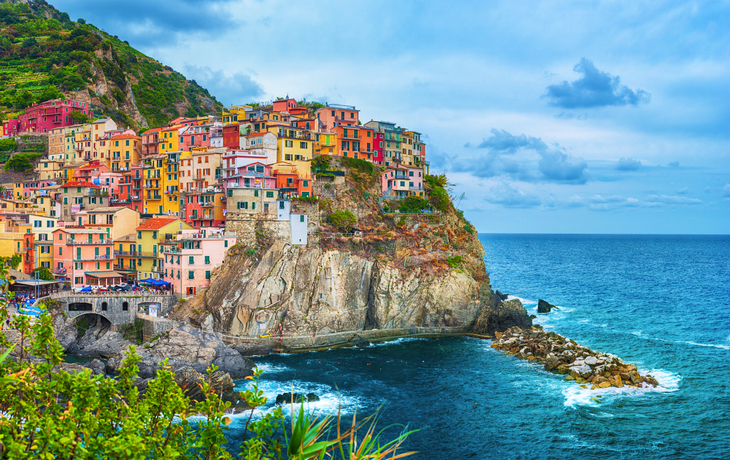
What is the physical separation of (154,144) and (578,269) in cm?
11521

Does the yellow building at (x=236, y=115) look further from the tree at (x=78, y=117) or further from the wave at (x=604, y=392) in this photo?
the wave at (x=604, y=392)

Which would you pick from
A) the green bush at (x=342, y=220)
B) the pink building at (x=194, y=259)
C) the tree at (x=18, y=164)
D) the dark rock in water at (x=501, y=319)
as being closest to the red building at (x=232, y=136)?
the pink building at (x=194, y=259)

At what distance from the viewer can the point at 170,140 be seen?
9669 cm

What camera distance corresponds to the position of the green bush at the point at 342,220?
77312mm

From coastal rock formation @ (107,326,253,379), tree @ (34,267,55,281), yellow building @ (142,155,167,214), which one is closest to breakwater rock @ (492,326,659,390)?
coastal rock formation @ (107,326,253,379)

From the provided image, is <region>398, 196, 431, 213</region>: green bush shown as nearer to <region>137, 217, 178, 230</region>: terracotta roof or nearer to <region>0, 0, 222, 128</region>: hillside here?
<region>137, 217, 178, 230</region>: terracotta roof

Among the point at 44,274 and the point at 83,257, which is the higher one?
the point at 83,257

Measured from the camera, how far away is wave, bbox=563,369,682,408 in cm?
4759

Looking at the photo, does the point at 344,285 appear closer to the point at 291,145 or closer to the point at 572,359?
the point at 291,145

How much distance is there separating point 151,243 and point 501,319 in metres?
46.3

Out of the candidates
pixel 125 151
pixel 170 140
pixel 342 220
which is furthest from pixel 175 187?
pixel 342 220

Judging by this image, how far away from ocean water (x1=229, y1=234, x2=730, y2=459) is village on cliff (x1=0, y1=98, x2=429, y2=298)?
21731 mm

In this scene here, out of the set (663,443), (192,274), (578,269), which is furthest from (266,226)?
(578,269)

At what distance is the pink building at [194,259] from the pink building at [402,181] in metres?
27.5
